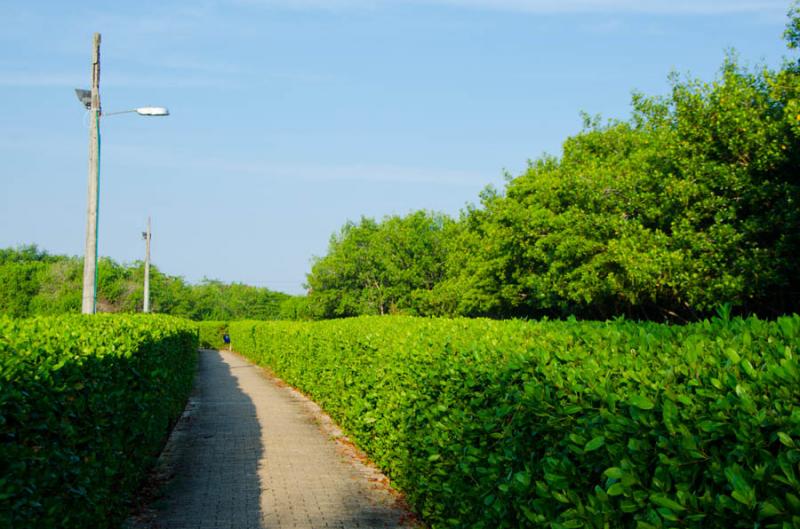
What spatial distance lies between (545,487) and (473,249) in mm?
45264

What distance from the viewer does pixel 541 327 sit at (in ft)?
22.2

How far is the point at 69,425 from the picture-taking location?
15.9 ft

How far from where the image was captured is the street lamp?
15.2 metres

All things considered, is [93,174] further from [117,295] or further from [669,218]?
[117,295]

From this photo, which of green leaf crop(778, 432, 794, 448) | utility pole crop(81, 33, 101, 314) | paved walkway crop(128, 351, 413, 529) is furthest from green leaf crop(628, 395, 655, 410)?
utility pole crop(81, 33, 101, 314)

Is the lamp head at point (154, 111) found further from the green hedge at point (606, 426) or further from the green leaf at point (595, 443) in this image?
the green leaf at point (595, 443)

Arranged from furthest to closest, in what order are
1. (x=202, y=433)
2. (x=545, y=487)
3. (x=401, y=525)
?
(x=202, y=433)
(x=401, y=525)
(x=545, y=487)

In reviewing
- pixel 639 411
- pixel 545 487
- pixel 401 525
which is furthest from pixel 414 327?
pixel 639 411

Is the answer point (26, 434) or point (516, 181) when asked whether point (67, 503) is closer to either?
point (26, 434)

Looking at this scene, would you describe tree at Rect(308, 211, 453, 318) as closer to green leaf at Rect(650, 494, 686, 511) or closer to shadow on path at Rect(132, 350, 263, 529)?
shadow on path at Rect(132, 350, 263, 529)

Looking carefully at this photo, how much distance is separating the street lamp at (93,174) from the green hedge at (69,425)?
25.0 ft

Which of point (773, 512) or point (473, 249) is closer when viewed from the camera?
point (773, 512)

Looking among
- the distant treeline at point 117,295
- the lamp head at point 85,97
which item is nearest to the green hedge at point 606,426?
the lamp head at point 85,97

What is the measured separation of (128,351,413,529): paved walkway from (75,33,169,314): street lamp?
3470mm
